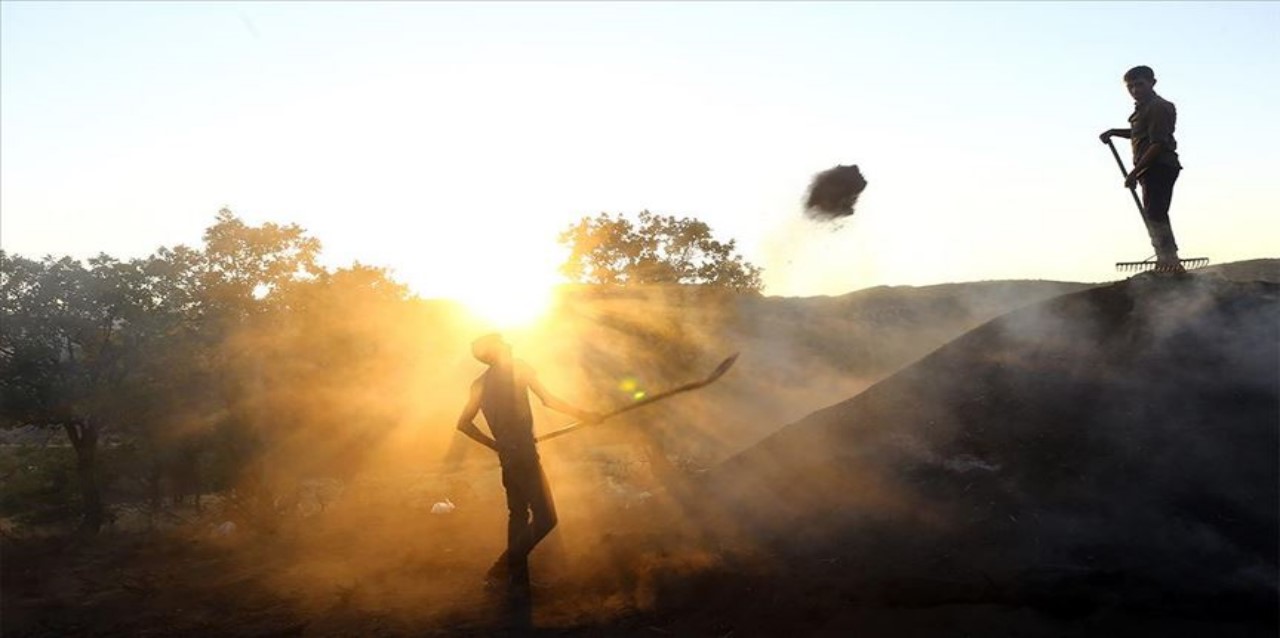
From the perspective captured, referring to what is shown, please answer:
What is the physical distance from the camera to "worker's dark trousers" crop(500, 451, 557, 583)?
20.4 feet

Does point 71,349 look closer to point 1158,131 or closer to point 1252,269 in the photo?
point 1158,131

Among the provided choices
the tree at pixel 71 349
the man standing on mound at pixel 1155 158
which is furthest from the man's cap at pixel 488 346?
the tree at pixel 71 349

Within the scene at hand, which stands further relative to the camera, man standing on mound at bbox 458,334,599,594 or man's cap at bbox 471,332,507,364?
man's cap at bbox 471,332,507,364

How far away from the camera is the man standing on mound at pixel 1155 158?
6680 millimetres

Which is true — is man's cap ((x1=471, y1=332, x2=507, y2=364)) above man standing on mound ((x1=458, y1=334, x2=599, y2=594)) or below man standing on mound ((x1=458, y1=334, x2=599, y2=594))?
above

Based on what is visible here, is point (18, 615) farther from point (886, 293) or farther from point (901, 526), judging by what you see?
point (886, 293)

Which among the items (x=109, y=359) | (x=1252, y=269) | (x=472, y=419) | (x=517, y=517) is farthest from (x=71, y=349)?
(x=1252, y=269)

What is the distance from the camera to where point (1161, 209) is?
681cm

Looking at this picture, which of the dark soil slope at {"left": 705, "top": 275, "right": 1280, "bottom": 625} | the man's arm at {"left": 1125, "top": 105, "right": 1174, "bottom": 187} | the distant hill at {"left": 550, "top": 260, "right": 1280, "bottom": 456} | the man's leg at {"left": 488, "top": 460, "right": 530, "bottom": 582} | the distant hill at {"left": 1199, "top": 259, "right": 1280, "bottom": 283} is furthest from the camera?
the distant hill at {"left": 1199, "top": 259, "right": 1280, "bottom": 283}

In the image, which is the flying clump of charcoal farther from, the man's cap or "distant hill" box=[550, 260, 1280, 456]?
the man's cap

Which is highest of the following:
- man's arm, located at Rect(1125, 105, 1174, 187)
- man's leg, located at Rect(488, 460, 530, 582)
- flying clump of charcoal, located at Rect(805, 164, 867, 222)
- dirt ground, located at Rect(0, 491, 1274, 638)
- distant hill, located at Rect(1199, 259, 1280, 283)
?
flying clump of charcoal, located at Rect(805, 164, 867, 222)

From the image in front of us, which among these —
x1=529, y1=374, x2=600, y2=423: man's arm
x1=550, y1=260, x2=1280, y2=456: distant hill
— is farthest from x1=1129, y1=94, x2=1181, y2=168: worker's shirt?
x1=550, y1=260, x2=1280, y2=456: distant hill

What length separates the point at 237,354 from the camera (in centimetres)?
1125

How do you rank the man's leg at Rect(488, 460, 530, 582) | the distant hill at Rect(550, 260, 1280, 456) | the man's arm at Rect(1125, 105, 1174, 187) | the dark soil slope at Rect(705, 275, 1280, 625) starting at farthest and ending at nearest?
the distant hill at Rect(550, 260, 1280, 456)
the man's arm at Rect(1125, 105, 1174, 187)
the man's leg at Rect(488, 460, 530, 582)
the dark soil slope at Rect(705, 275, 1280, 625)
